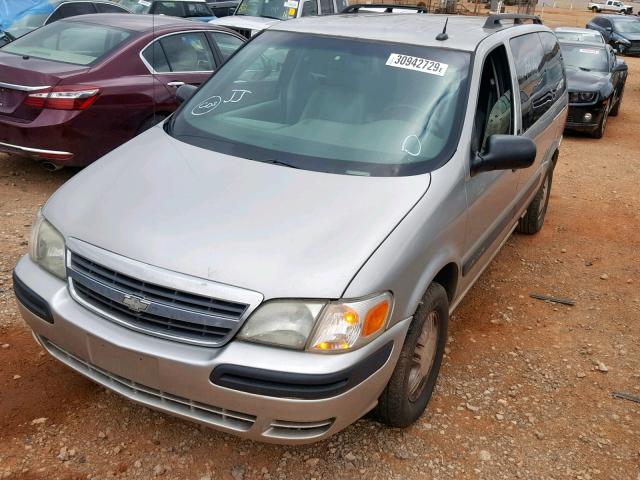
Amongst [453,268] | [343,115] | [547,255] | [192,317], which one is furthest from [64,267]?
[547,255]

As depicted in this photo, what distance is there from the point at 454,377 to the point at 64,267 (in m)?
2.07

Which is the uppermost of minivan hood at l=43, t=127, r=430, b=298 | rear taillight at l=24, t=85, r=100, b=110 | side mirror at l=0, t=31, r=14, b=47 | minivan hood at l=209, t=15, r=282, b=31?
minivan hood at l=43, t=127, r=430, b=298

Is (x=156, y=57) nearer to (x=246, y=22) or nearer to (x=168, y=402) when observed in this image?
(x=168, y=402)

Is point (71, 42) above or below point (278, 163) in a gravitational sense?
below

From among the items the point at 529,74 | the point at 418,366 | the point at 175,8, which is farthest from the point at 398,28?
the point at 175,8

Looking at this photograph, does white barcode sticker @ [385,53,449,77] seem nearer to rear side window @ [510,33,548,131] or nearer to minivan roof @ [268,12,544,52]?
minivan roof @ [268,12,544,52]

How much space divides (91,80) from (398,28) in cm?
305

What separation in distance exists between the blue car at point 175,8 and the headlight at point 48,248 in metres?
9.74

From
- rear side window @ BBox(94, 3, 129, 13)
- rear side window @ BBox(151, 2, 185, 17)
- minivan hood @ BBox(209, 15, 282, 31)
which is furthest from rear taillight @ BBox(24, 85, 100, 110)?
rear side window @ BBox(151, 2, 185, 17)

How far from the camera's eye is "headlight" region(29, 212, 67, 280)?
2.57m

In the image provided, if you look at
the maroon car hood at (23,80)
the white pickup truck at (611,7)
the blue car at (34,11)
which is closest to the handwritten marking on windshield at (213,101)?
the maroon car hood at (23,80)

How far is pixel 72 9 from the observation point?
10.5 m

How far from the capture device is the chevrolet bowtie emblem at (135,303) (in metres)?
2.27

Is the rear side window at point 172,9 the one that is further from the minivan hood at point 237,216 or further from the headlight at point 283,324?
the headlight at point 283,324
